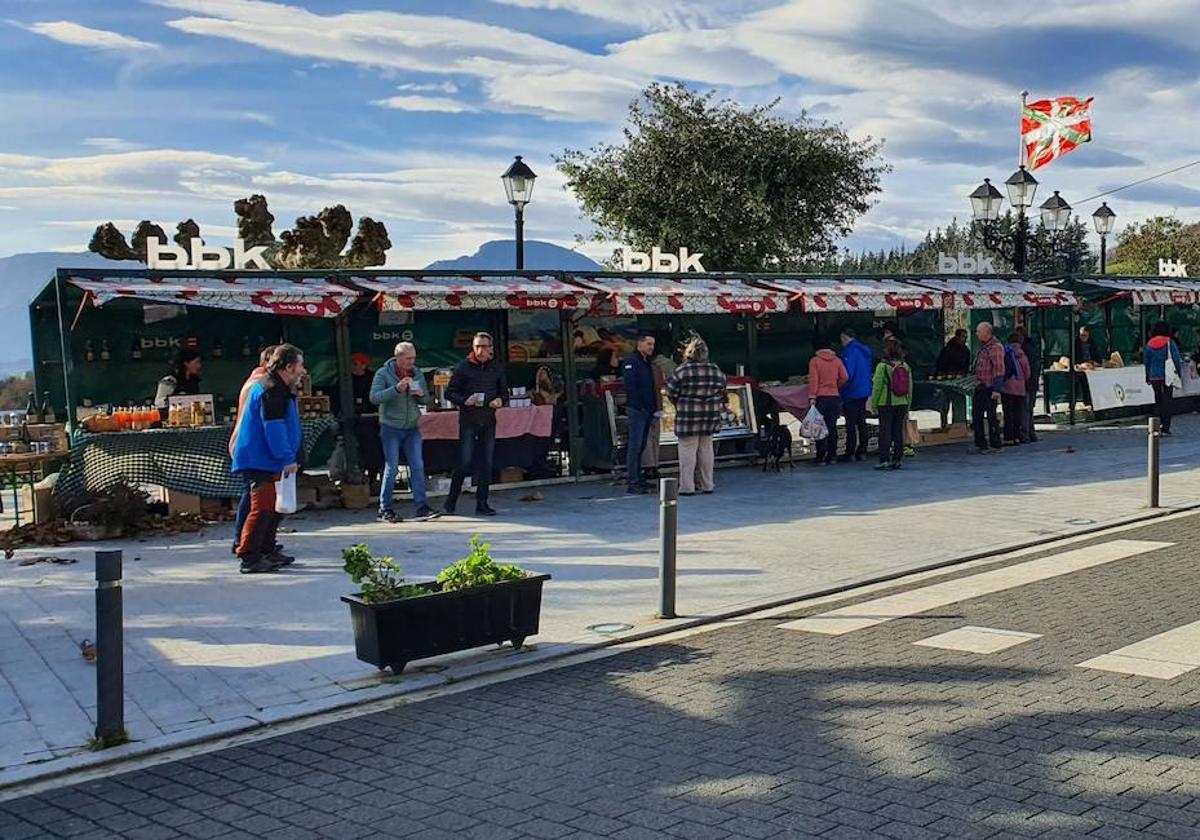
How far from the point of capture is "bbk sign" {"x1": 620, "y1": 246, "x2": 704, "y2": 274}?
19.1m

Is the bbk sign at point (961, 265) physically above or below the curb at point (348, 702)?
above

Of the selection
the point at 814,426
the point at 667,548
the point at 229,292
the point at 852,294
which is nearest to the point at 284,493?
the point at 667,548

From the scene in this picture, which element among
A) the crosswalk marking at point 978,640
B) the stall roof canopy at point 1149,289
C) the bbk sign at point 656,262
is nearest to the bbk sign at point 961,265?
the stall roof canopy at point 1149,289

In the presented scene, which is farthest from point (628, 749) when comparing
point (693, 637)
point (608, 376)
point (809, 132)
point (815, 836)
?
point (809, 132)

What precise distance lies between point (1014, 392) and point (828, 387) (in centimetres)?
407

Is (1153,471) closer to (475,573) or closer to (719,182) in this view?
(475,573)

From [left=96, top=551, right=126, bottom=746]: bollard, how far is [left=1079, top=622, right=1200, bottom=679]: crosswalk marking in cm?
516

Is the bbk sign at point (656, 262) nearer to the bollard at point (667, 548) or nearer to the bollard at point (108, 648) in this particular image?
the bollard at point (667, 548)

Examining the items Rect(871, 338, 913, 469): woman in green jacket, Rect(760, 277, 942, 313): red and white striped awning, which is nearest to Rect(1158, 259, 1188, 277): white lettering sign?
Rect(760, 277, 942, 313): red and white striped awning

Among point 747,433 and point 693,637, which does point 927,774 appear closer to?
point 693,637

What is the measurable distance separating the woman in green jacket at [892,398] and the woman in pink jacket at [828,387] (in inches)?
20.4

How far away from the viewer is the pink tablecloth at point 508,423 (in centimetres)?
1520

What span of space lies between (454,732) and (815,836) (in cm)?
220

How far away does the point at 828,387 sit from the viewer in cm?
1798
